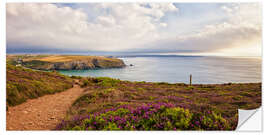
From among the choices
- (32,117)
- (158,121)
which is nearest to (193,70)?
(158,121)

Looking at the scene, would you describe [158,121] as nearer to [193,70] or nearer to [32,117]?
[32,117]

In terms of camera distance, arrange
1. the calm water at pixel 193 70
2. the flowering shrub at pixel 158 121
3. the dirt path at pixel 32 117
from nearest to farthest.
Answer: the flowering shrub at pixel 158 121 → the dirt path at pixel 32 117 → the calm water at pixel 193 70

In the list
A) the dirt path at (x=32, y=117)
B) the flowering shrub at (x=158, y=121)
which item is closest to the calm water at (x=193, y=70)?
the flowering shrub at (x=158, y=121)

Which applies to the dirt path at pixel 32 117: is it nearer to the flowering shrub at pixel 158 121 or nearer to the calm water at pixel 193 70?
the flowering shrub at pixel 158 121

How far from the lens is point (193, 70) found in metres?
18.0

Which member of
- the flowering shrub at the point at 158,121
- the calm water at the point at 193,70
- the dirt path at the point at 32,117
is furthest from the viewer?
the calm water at the point at 193,70

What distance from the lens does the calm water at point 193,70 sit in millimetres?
5275

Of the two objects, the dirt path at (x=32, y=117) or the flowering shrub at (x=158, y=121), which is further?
the dirt path at (x=32, y=117)

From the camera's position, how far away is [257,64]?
4172mm

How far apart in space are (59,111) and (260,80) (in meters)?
7.12

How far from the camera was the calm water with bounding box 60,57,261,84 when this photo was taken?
528cm

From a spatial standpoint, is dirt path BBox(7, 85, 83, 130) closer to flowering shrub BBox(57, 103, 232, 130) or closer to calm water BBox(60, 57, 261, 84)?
flowering shrub BBox(57, 103, 232, 130)

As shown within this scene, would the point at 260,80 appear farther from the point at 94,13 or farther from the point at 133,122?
the point at 94,13

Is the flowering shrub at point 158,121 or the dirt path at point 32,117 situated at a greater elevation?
the flowering shrub at point 158,121
